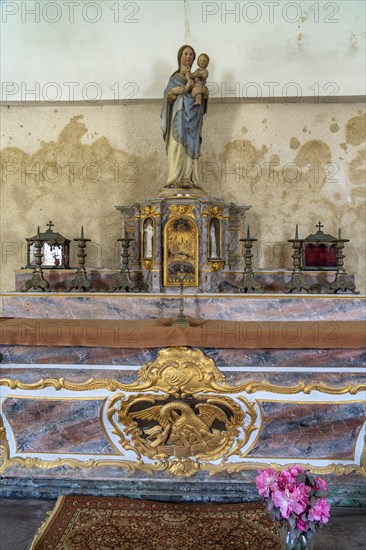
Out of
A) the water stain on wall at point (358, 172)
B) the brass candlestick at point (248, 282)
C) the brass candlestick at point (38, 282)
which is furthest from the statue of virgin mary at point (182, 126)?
the water stain on wall at point (358, 172)

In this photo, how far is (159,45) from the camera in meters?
5.48

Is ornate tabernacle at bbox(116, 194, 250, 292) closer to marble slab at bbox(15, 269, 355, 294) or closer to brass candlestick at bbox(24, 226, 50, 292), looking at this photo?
marble slab at bbox(15, 269, 355, 294)

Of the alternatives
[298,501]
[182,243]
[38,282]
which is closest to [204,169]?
[182,243]

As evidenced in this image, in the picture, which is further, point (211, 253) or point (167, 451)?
point (211, 253)

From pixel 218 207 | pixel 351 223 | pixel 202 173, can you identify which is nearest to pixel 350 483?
pixel 218 207

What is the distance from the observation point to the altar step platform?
330cm

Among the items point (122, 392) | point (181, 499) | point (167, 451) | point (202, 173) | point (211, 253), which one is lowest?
point (181, 499)

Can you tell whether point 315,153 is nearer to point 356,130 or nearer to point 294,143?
point 294,143

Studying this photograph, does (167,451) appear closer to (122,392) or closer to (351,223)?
(122,392)

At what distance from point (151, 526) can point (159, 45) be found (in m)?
4.74

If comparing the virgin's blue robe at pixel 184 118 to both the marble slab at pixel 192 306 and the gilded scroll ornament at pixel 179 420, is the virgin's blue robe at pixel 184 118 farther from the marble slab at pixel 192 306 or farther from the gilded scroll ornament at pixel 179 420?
the gilded scroll ornament at pixel 179 420

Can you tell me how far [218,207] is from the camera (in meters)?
4.39

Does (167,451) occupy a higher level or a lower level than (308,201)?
lower

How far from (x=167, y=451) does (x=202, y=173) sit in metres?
3.19
